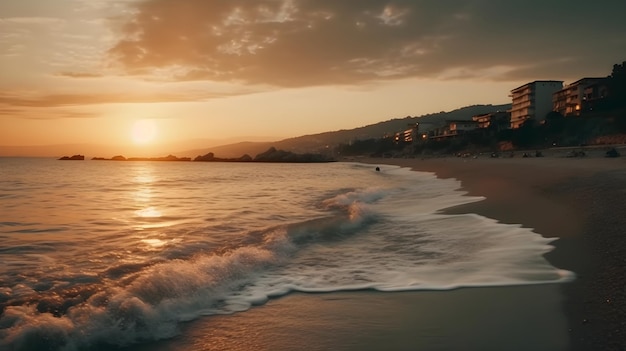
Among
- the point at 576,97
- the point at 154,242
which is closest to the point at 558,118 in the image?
the point at 576,97

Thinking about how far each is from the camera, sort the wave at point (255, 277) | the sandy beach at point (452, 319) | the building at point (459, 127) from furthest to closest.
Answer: the building at point (459, 127), the wave at point (255, 277), the sandy beach at point (452, 319)

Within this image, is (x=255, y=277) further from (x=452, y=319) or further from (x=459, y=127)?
(x=459, y=127)

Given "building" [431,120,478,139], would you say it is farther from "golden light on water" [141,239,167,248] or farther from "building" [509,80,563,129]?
"golden light on water" [141,239,167,248]

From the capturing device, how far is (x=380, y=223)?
43.1 feet

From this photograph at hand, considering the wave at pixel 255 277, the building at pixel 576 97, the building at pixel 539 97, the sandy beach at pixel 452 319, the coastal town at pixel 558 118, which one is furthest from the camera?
the building at pixel 539 97

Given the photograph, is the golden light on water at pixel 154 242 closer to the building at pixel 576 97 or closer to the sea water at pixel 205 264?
the sea water at pixel 205 264

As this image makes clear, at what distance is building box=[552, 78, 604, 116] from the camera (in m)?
75.6

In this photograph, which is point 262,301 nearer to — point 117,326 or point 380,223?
point 117,326

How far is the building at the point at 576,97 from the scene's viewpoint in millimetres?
75625

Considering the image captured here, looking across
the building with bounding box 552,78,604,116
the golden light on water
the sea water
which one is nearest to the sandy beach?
the sea water

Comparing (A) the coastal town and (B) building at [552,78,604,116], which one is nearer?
(A) the coastal town

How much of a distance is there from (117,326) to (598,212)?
32.3 ft

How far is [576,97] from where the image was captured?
3145 inches

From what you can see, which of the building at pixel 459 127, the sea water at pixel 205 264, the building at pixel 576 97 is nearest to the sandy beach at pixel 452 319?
the sea water at pixel 205 264
